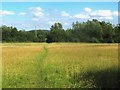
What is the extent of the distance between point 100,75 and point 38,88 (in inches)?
107

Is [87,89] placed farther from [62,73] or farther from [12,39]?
[12,39]

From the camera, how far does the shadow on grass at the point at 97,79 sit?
8984 mm

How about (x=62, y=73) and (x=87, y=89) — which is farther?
(x=62, y=73)

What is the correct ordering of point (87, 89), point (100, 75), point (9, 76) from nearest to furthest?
point (87, 89), point (100, 75), point (9, 76)

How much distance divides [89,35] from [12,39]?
35515mm

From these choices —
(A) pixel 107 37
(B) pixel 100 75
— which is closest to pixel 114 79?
(B) pixel 100 75

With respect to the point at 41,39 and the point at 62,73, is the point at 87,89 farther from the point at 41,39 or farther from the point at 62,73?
the point at 41,39

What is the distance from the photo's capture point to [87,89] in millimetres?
8297

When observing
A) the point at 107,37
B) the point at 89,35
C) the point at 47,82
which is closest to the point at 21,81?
the point at 47,82

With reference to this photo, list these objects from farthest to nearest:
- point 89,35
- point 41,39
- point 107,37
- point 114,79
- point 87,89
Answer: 1. point 41,39
2. point 107,37
3. point 89,35
4. point 114,79
5. point 87,89

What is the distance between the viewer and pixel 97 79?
9820mm

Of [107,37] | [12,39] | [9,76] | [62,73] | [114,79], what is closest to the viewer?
[114,79]

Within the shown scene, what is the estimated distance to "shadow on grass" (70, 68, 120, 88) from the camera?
8.98 m

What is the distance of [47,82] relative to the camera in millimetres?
9852
